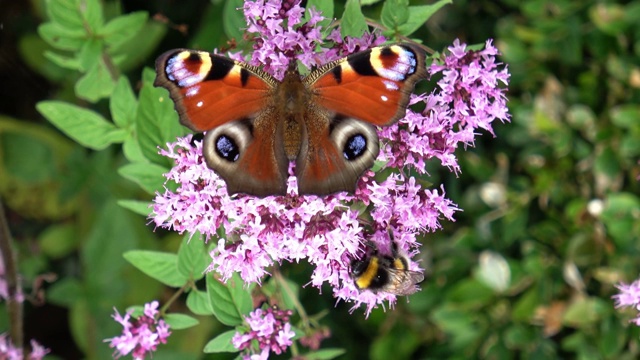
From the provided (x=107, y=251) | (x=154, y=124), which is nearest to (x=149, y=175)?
(x=154, y=124)

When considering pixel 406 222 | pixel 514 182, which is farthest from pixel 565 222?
pixel 406 222

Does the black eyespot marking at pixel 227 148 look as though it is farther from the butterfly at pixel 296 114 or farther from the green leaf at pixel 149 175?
the green leaf at pixel 149 175

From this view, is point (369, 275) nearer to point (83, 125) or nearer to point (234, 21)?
point (234, 21)

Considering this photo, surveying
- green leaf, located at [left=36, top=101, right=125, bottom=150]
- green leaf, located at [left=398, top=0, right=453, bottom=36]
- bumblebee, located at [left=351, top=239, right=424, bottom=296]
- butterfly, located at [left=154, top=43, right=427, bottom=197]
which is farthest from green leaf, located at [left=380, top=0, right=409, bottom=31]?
green leaf, located at [left=36, top=101, right=125, bottom=150]

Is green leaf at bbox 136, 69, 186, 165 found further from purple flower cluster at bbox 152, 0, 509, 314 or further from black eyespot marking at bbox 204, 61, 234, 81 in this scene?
black eyespot marking at bbox 204, 61, 234, 81

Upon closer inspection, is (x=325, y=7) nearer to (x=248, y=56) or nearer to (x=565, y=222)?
(x=248, y=56)
